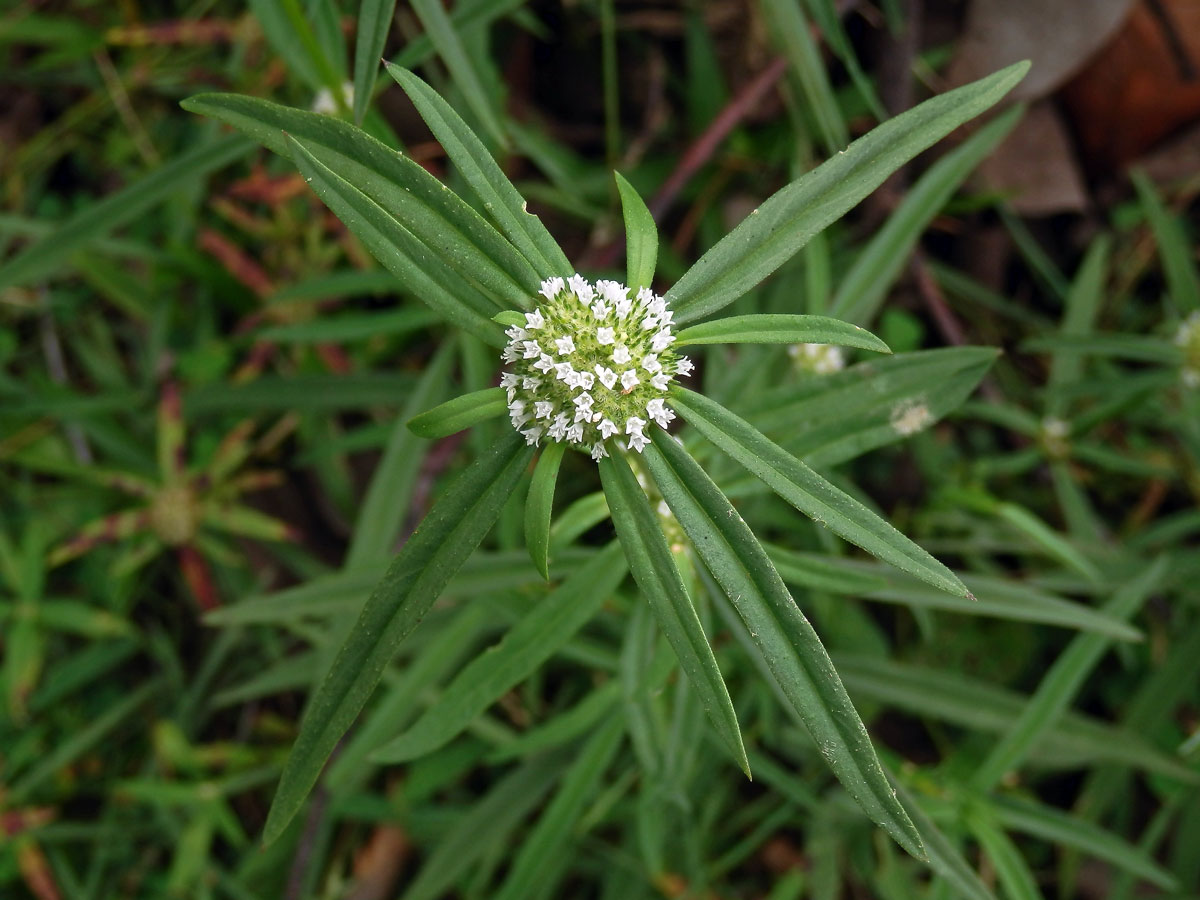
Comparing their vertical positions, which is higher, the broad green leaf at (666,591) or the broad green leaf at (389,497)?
the broad green leaf at (389,497)

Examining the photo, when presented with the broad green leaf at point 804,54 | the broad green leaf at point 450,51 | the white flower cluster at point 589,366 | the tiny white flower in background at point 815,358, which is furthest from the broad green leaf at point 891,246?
the white flower cluster at point 589,366

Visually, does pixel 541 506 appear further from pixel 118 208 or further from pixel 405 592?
pixel 118 208

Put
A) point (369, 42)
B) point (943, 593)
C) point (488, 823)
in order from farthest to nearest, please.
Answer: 1. point (488, 823)
2. point (943, 593)
3. point (369, 42)

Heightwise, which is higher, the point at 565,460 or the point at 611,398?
the point at 565,460

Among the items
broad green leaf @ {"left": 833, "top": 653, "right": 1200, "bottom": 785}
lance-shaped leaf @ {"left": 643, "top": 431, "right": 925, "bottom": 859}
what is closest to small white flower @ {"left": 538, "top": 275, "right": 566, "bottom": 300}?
lance-shaped leaf @ {"left": 643, "top": 431, "right": 925, "bottom": 859}

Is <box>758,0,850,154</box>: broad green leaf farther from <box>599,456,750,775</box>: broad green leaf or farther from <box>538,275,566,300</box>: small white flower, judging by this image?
<box>599,456,750,775</box>: broad green leaf

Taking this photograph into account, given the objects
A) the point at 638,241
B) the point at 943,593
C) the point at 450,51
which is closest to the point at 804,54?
the point at 450,51

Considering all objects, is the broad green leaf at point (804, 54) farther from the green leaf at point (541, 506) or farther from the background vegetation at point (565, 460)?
the green leaf at point (541, 506)

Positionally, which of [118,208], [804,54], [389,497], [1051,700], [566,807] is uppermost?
[804,54]
